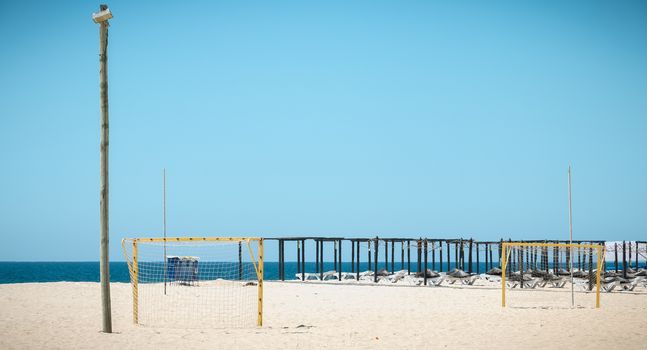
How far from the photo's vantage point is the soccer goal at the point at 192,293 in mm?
15209

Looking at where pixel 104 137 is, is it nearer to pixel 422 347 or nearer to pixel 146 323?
pixel 146 323

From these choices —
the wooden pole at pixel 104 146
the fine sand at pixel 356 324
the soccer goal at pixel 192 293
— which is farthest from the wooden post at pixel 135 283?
the wooden pole at pixel 104 146

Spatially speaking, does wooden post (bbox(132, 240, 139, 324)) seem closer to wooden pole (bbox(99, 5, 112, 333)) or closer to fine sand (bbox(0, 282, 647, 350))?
fine sand (bbox(0, 282, 647, 350))

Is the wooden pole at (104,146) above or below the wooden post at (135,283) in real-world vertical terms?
above

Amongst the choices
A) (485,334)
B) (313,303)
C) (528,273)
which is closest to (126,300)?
(313,303)

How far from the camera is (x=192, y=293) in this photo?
24719 mm

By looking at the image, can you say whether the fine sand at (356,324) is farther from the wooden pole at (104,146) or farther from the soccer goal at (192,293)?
the wooden pole at (104,146)

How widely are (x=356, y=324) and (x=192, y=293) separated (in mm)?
10682

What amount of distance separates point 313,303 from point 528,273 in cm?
1629

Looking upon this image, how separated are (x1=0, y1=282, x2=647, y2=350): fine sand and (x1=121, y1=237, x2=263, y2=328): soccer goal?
2.30 feet

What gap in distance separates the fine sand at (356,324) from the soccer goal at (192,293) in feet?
2.30

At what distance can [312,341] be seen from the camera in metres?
12.7

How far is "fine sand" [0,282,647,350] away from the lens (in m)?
12.3

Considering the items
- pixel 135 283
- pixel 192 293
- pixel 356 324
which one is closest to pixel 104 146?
pixel 135 283
